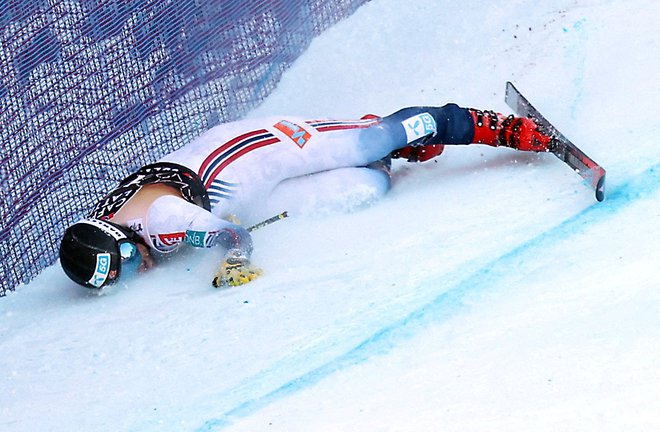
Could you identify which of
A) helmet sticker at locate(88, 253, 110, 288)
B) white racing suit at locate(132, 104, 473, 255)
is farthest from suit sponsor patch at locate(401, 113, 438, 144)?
helmet sticker at locate(88, 253, 110, 288)

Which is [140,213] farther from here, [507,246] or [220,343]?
[507,246]

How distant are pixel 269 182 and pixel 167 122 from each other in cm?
63

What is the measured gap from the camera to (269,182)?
3199 mm

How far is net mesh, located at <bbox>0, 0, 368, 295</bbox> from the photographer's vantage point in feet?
10.7

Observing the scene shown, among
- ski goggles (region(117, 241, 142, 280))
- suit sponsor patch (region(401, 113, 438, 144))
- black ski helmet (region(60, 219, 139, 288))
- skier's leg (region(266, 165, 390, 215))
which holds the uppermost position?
black ski helmet (region(60, 219, 139, 288))

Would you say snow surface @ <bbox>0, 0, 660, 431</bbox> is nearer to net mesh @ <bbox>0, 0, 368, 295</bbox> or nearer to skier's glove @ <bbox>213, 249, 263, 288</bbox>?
skier's glove @ <bbox>213, 249, 263, 288</bbox>

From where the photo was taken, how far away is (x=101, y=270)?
2893mm

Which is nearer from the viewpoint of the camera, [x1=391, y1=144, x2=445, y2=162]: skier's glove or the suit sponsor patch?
the suit sponsor patch

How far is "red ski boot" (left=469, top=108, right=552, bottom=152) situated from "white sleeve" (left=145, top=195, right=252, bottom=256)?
85 cm

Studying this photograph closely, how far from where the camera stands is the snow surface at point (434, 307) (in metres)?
1.94

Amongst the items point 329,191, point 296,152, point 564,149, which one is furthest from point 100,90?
point 564,149

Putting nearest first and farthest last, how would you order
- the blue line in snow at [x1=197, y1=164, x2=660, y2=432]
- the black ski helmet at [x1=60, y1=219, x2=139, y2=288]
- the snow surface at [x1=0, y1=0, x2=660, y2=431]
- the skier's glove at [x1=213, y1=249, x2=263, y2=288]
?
the snow surface at [x1=0, y1=0, x2=660, y2=431], the blue line in snow at [x1=197, y1=164, x2=660, y2=432], the skier's glove at [x1=213, y1=249, x2=263, y2=288], the black ski helmet at [x1=60, y1=219, x2=139, y2=288]

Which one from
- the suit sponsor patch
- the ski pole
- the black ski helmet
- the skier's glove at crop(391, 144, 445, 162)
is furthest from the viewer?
the skier's glove at crop(391, 144, 445, 162)

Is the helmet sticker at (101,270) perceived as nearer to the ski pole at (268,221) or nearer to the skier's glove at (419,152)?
the ski pole at (268,221)
